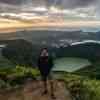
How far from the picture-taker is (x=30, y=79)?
7.54ft

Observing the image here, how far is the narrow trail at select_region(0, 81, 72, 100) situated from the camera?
7.32 feet

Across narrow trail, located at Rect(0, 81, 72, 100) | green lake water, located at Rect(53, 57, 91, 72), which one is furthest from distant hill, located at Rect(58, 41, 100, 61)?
narrow trail, located at Rect(0, 81, 72, 100)

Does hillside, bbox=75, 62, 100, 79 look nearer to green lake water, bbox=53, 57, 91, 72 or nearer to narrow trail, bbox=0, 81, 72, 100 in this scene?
green lake water, bbox=53, 57, 91, 72

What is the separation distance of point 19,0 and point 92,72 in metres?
0.95

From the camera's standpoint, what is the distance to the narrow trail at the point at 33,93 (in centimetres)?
223

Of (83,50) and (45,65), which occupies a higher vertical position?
(83,50)

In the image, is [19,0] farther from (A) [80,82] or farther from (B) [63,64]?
(A) [80,82]

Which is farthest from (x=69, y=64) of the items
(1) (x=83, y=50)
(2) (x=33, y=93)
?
(2) (x=33, y=93)

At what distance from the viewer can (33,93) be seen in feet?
7.43

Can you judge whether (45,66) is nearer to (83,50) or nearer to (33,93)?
(33,93)

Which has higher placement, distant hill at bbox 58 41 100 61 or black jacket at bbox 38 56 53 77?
distant hill at bbox 58 41 100 61

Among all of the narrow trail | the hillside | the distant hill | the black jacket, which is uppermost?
the distant hill

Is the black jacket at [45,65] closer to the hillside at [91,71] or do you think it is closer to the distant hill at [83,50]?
the distant hill at [83,50]

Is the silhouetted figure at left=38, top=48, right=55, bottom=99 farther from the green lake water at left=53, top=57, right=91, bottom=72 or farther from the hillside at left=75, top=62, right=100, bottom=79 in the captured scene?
the hillside at left=75, top=62, right=100, bottom=79
